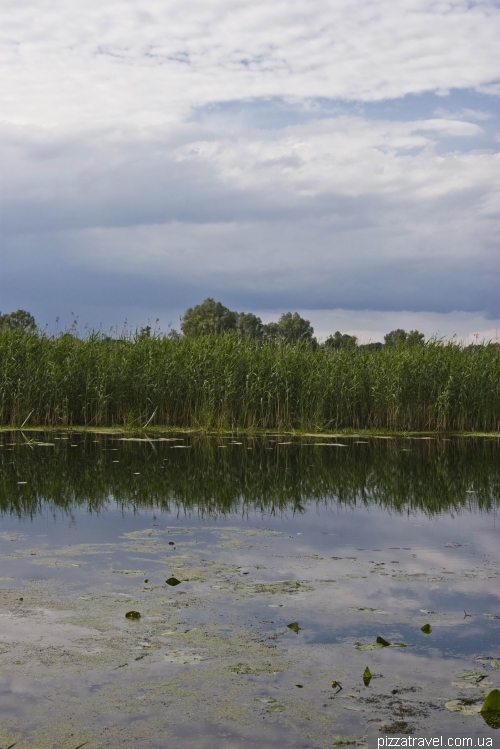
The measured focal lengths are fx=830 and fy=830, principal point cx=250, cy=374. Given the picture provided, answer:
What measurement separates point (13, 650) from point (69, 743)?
1.27 metres

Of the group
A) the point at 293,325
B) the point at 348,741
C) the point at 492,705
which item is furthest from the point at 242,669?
the point at 293,325

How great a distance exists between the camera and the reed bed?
19953 millimetres

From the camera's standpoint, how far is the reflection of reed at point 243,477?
10.5m

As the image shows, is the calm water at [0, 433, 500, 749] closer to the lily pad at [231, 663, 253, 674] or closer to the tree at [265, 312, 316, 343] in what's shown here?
the lily pad at [231, 663, 253, 674]

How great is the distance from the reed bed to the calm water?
803 centimetres

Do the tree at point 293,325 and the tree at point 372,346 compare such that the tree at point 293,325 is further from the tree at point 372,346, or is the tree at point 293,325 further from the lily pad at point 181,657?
the lily pad at point 181,657

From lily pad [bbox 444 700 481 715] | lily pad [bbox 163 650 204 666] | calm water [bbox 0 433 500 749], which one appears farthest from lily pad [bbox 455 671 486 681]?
lily pad [bbox 163 650 204 666]

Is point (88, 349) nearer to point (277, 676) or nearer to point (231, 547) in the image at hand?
point (231, 547)

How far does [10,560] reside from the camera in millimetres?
7074

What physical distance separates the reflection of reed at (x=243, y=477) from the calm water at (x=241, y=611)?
74 mm

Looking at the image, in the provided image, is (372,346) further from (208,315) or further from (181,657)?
(208,315)

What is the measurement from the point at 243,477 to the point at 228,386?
7.67 meters

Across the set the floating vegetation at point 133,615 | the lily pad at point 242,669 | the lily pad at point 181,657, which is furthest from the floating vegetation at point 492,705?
the floating vegetation at point 133,615

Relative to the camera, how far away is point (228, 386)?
20.2 m
